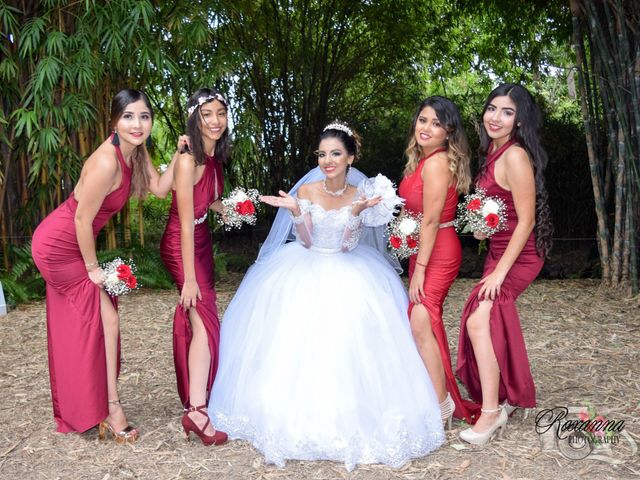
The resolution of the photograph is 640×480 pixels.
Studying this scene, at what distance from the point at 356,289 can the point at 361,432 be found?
55 cm

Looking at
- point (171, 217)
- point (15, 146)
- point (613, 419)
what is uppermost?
point (15, 146)

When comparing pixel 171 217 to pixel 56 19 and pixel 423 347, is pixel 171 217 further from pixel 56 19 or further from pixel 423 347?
pixel 56 19

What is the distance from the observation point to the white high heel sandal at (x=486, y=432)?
2645 millimetres

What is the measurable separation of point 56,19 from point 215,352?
333 centimetres

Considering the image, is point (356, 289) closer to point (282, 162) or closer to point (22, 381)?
point (22, 381)

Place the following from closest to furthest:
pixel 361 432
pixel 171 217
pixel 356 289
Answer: pixel 361 432, pixel 356 289, pixel 171 217

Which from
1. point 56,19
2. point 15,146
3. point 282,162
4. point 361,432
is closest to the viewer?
point 361,432

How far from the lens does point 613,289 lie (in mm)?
5348

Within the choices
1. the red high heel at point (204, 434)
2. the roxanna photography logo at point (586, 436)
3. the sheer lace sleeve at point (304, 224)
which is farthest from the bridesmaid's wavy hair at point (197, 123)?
the roxanna photography logo at point (586, 436)

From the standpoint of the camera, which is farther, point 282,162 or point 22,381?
point 282,162

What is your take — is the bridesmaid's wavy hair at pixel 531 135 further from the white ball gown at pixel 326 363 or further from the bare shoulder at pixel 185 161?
the bare shoulder at pixel 185 161

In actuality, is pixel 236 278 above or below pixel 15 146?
below

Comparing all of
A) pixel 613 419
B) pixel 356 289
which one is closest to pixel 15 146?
pixel 356 289

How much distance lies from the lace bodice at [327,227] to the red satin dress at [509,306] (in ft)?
1.84
